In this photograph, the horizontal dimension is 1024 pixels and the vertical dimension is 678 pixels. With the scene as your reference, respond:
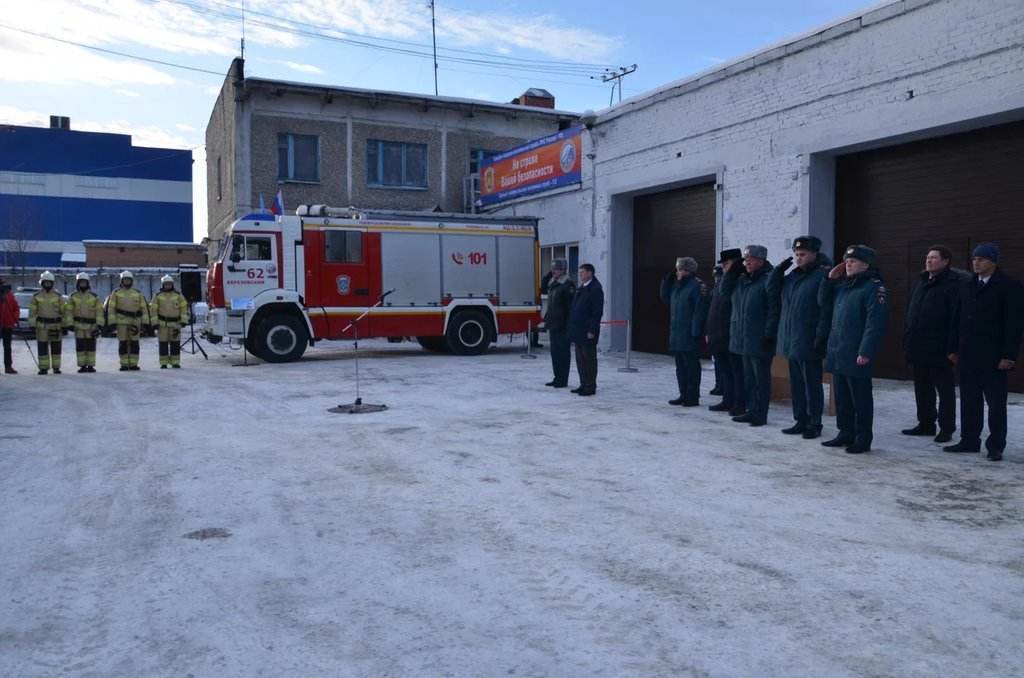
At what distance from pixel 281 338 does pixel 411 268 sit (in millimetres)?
3129

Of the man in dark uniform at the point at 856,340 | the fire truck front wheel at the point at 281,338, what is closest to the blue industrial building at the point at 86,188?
the fire truck front wheel at the point at 281,338

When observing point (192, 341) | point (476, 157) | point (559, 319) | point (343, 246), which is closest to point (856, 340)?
point (559, 319)

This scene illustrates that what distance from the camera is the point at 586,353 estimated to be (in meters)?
11.2

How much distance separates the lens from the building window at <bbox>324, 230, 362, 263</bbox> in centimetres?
1664

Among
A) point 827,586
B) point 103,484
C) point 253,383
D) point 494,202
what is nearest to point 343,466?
point 103,484

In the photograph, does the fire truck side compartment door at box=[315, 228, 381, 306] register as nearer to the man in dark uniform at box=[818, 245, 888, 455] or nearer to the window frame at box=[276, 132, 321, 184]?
the window frame at box=[276, 132, 321, 184]

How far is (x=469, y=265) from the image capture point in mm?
18109

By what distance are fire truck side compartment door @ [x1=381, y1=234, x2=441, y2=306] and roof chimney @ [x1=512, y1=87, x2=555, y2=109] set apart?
14942 millimetres

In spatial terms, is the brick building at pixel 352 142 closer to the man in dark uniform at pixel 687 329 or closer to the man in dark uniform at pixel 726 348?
the man in dark uniform at pixel 687 329

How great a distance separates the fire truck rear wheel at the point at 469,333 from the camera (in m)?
18.0

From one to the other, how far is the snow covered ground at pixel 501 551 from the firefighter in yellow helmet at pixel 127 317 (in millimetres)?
6691

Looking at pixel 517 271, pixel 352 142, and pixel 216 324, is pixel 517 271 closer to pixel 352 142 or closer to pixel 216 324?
pixel 216 324

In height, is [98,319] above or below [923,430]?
above

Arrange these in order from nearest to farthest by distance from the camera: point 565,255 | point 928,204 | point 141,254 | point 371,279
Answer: point 928,204, point 371,279, point 565,255, point 141,254
